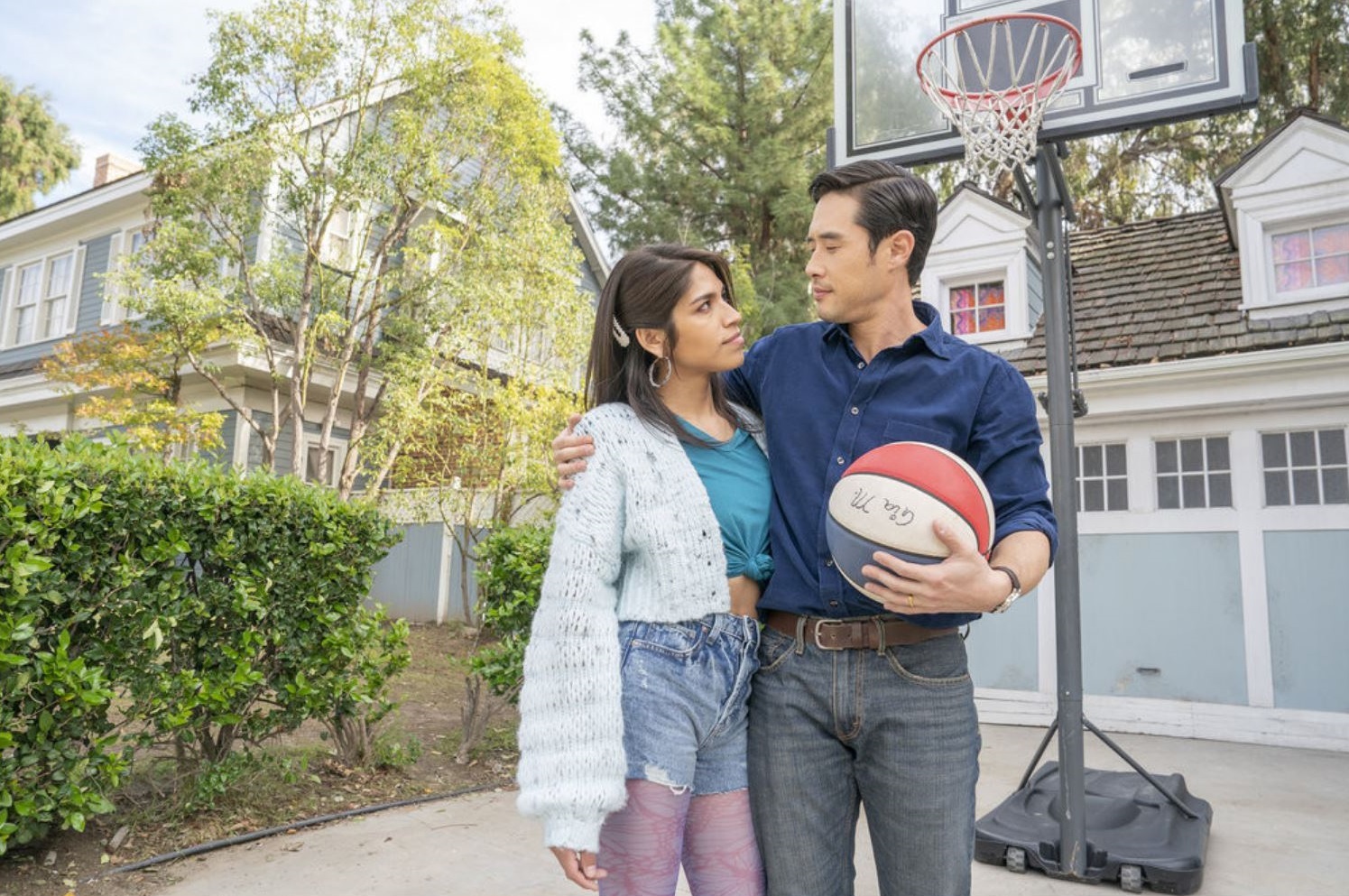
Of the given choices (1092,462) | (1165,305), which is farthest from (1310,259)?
(1092,462)

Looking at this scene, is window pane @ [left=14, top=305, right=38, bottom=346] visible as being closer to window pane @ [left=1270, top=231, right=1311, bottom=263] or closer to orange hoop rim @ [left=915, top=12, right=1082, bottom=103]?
orange hoop rim @ [left=915, top=12, right=1082, bottom=103]

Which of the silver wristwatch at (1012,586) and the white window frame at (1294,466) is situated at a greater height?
the white window frame at (1294,466)

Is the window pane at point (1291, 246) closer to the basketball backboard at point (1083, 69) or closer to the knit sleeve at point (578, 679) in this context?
the basketball backboard at point (1083, 69)

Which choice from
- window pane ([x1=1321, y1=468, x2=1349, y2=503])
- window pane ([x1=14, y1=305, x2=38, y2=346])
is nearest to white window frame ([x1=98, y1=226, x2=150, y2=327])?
window pane ([x1=14, y1=305, x2=38, y2=346])

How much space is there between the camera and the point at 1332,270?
26.3ft

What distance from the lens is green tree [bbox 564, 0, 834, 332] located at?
59.2 feet

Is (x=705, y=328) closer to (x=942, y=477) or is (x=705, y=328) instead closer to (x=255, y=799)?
(x=942, y=477)

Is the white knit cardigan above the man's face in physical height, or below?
below

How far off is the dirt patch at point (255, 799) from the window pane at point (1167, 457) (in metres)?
6.15

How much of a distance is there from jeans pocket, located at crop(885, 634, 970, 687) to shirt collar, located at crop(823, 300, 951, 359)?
602mm

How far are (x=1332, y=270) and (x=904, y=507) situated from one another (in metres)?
8.49

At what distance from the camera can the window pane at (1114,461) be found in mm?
8508

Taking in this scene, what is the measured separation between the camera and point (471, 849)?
4102 millimetres

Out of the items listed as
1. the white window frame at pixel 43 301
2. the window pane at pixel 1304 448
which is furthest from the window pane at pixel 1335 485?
the white window frame at pixel 43 301
